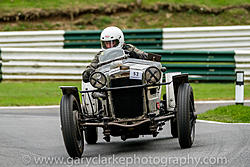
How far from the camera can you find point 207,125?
11.0 metres

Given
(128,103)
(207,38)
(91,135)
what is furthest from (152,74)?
(207,38)

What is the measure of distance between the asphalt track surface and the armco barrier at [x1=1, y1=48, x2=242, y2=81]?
621 cm

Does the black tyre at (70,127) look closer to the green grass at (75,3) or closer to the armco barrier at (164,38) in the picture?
the armco barrier at (164,38)

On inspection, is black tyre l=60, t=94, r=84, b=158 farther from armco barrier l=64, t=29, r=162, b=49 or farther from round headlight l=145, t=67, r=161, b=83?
armco barrier l=64, t=29, r=162, b=49

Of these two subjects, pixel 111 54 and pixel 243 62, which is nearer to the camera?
pixel 111 54

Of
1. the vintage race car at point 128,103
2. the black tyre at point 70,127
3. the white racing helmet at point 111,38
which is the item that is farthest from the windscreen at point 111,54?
the black tyre at point 70,127

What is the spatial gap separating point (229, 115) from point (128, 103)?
4485 millimetres

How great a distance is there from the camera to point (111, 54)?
8.73m

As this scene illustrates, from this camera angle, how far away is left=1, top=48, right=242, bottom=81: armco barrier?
699 inches

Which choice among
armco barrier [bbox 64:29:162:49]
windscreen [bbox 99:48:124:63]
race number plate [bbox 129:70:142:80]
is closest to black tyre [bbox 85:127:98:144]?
windscreen [bbox 99:48:124:63]

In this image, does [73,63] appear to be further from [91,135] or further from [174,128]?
[174,128]

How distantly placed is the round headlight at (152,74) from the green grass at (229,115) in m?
3.77

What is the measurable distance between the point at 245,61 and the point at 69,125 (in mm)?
10893

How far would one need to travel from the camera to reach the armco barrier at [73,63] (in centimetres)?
1777
